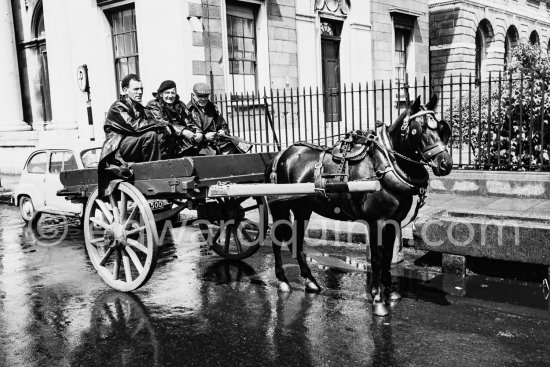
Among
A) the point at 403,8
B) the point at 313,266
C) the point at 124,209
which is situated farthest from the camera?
the point at 403,8

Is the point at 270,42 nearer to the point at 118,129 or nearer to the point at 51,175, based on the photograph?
the point at 51,175

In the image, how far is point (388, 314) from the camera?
533 cm

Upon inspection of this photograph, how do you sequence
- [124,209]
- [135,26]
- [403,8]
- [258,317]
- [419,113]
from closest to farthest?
[419,113] → [258,317] → [124,209] → [135,26] → [403,8]

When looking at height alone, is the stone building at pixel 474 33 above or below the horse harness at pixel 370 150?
above

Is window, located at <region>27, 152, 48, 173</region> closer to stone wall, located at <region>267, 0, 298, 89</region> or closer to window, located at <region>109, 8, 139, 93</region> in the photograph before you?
window, located at <region>109, 8, 139, 93</region>

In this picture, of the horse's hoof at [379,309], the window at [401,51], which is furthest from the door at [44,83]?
the horse's hoof at [379,309]

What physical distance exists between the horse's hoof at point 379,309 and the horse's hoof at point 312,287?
34.9 inches

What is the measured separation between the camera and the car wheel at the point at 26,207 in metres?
11.4

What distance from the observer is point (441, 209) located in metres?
9.95

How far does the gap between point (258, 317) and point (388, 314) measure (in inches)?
47.7

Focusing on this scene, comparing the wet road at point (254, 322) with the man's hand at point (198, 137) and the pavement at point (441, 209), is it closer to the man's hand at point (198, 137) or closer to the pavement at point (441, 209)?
the pavement at point (441, 209)

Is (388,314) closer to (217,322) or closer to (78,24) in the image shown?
(217,322)

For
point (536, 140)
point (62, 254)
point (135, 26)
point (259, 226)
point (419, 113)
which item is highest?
point (135, 26)

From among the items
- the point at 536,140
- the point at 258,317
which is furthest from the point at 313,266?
the point at 536,140
